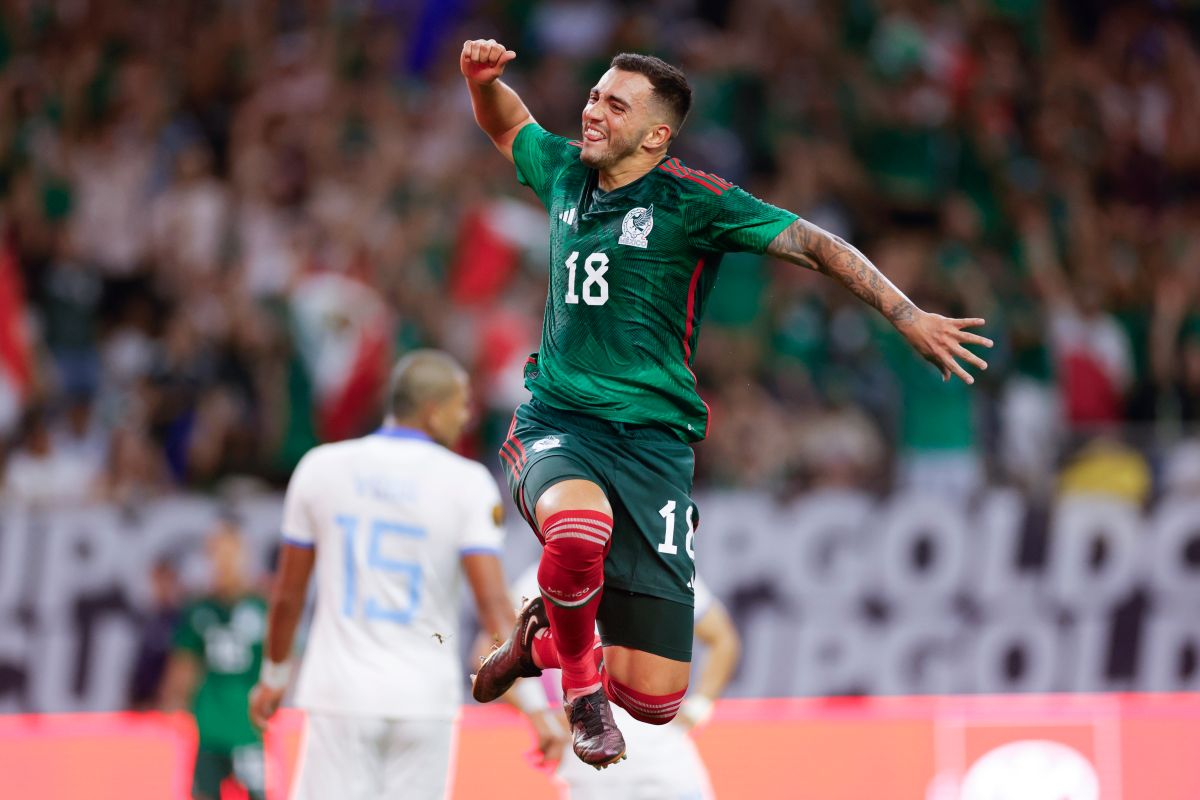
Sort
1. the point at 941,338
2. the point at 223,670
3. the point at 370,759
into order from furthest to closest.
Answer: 1. the point at 223,670
2. the point at 370,759
3. the point at 941,338

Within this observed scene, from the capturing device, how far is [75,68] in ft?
44.2

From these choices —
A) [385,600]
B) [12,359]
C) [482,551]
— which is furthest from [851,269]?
[12,359]

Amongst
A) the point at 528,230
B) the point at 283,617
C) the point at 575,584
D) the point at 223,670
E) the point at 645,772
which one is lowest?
the point at 645,772

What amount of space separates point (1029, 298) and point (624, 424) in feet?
27.9

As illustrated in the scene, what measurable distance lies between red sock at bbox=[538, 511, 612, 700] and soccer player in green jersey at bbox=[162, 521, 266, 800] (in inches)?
143

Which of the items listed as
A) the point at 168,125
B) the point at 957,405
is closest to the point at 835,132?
the point at 957,405

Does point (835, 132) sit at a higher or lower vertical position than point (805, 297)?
higher

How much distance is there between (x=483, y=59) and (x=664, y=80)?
2.03ft

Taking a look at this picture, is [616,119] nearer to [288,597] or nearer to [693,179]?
[693,179]

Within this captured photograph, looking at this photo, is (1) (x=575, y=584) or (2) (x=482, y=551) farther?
(2) (x=482, y=551)

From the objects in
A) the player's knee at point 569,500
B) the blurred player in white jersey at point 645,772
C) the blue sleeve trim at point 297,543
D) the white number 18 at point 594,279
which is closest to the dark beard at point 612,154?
the white number 18 at point 594,279

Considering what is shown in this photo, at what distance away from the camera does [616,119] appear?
5508 millimetres

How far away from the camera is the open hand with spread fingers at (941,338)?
5039mm

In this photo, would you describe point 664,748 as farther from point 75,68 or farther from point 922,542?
point 75,68
